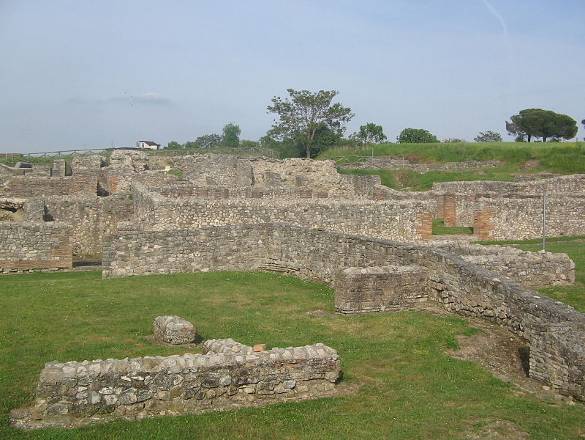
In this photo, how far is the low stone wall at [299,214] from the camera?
22.0 m

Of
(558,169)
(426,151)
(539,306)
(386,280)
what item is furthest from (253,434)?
(426,151)

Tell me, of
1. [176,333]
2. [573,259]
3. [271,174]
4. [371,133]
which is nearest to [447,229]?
[573,259]

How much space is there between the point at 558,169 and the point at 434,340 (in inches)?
1483

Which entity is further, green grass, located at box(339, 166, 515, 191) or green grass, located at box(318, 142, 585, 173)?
green grass, located at box(318, 142, 585, 173)

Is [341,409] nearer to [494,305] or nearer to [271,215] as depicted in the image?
[494,305]

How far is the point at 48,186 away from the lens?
30344mm

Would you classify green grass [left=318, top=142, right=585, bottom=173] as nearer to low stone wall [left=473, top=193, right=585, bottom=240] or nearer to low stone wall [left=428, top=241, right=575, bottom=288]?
low stone wall [left=473, top=193, right=585, bottom=240]

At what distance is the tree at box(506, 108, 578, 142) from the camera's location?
75.2 m

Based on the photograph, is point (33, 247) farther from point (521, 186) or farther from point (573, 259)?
point (521, 186)

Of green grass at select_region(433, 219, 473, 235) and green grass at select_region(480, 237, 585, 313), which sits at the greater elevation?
green grass at select_region(480, 237, 585, 313)

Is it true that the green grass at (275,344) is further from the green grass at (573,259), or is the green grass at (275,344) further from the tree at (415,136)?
the tree at (415,136)

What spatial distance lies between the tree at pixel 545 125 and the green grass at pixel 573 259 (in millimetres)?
52813

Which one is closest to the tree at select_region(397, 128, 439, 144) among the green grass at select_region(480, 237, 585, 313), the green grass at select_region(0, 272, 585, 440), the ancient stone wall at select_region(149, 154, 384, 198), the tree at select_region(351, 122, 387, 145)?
the tree at select_region(351, 122, 387, 145)

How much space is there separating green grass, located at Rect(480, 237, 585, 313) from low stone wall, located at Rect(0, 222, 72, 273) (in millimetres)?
14435
